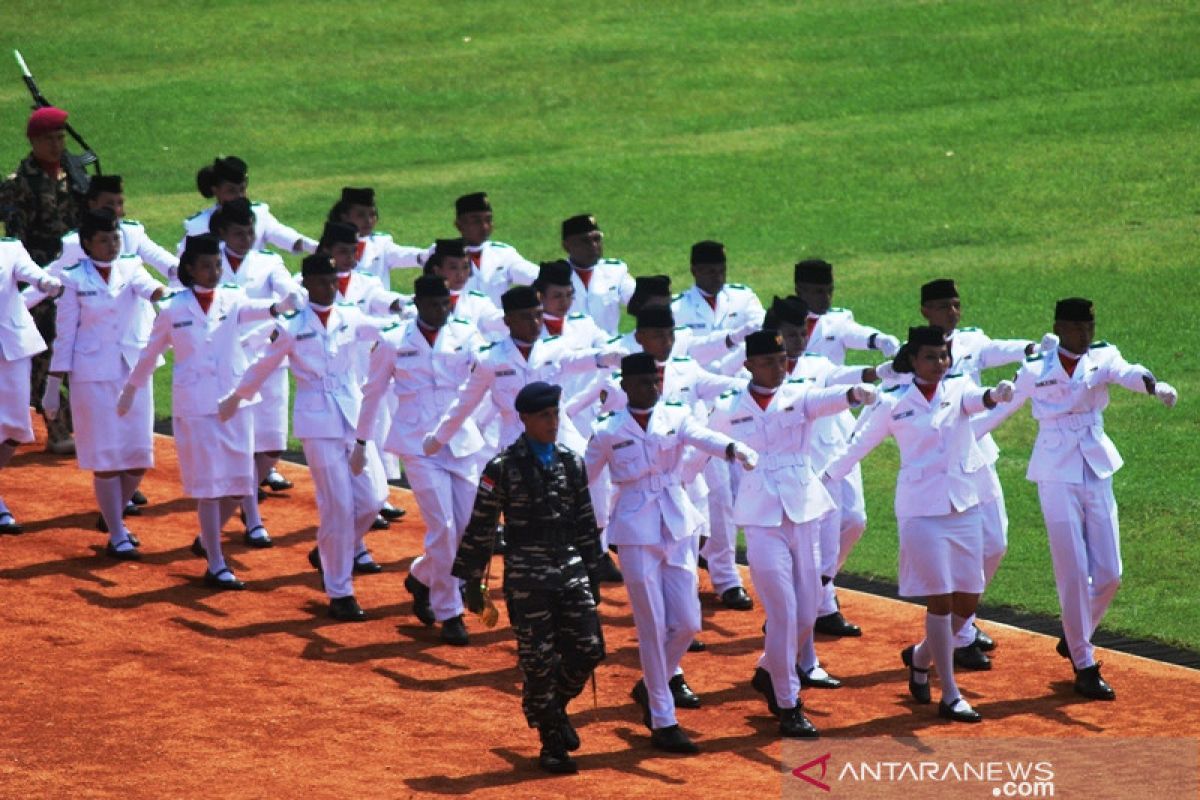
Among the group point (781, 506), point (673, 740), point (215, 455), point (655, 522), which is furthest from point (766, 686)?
point (215, 455)

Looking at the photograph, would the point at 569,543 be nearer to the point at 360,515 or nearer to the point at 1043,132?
the point at 360,515

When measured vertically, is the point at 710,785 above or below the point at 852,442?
below

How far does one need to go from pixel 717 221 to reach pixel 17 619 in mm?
14820

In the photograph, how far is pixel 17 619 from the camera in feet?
45.5

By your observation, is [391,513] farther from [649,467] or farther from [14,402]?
[649,467]

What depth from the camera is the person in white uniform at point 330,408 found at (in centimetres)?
1396

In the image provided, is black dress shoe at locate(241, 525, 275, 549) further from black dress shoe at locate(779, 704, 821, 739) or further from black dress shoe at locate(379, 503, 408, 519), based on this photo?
black dress shoe at locate(779, 704, 821, 739)

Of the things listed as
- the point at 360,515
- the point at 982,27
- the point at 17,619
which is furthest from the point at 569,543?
the point at 982,27

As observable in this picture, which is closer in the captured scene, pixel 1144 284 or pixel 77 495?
pixel 77 495

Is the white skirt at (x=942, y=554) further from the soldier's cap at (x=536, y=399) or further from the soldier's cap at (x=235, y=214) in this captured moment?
the soldier's cap at (x=235, y=214)

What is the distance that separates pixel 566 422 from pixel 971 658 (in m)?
3.07

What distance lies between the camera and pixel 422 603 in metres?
14.0

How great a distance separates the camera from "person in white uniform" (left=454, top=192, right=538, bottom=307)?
16484mm

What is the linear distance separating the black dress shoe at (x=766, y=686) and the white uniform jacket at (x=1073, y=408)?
2132 millimetres
